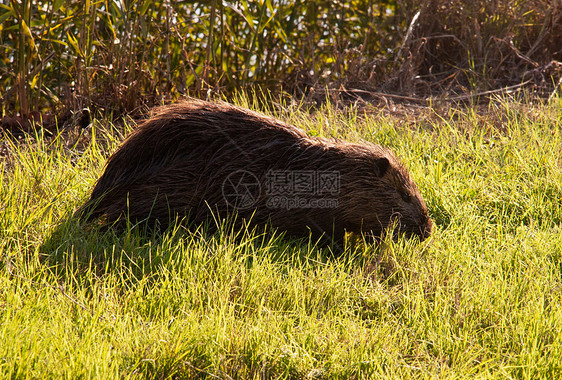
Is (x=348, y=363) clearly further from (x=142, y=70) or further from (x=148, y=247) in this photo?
(x=142, y=70)

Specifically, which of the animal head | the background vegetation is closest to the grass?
the animal head

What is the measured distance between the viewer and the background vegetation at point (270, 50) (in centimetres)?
492

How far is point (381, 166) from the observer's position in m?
3.38

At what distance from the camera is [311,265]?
122 inches

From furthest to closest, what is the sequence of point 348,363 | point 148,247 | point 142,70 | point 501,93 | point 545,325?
point 501,93 → point 142,70 → point 148,247 → point 545,325 → point 348,363

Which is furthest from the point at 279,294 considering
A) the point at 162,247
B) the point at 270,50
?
the point at 270,50

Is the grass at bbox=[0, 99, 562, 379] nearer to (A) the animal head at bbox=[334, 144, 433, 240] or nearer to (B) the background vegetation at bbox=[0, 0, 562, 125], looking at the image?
(A) the animal head at bbox=[334, 144, 433, 240]

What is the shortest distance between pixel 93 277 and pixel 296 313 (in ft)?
3.30

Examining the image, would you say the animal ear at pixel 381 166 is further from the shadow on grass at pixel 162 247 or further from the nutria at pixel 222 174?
the shadow on grass at pixel 162 247

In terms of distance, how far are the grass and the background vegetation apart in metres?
1.25

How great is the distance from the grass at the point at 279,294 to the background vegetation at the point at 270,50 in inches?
49.1

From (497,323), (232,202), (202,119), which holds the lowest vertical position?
(497,323)

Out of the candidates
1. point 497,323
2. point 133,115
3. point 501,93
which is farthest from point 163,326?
point 501,93

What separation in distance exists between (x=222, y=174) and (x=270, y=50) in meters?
3.25
